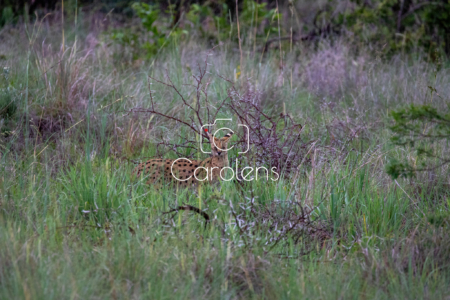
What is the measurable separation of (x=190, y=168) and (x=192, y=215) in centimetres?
112

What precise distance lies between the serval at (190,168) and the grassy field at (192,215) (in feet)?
0.47

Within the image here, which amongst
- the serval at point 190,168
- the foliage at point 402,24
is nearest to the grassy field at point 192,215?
the serval at point 190,168

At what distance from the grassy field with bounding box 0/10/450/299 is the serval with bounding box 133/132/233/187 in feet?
0.47

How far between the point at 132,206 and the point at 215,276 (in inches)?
41.6

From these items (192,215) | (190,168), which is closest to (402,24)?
(190,168)

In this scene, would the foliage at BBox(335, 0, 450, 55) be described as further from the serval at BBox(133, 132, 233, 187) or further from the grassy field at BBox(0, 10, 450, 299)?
the serval at BBox(133, 132, 233, 187)

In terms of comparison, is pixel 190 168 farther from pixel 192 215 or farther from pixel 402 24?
pixel 402 24

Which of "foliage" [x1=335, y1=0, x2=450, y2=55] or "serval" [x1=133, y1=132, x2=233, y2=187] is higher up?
"foliage" [x1=335, y1=0, x2=450, y2=55]

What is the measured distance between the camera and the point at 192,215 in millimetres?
3533

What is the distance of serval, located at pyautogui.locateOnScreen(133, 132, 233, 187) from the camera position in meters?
4.45

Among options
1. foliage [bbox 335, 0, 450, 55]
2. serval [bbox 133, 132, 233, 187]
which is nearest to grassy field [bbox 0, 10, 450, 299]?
serval [bbox 133, 132, 233, 187]

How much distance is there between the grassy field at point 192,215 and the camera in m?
2.78

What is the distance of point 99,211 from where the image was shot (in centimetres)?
360

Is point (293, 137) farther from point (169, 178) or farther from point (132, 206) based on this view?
point (132, 206)
